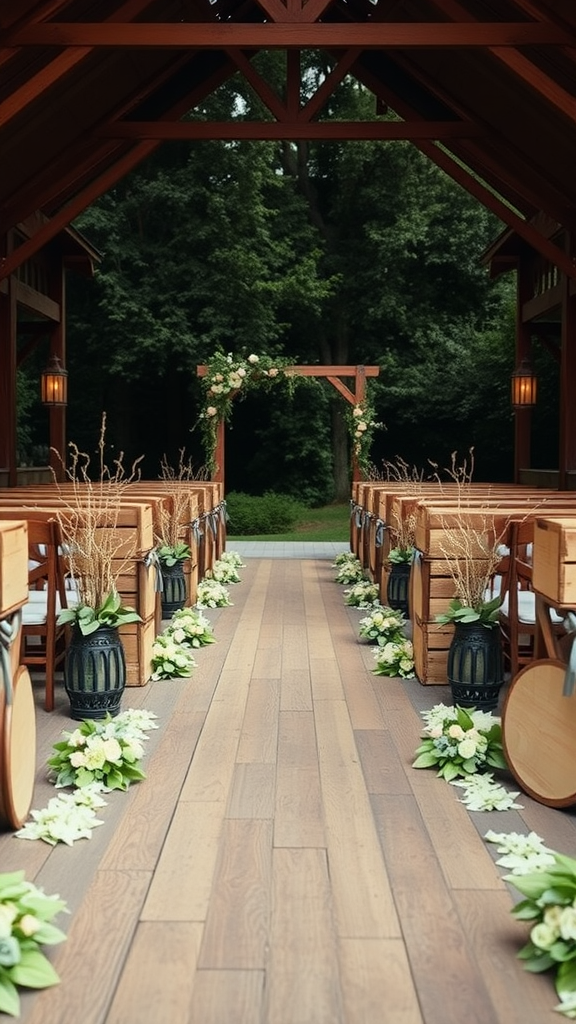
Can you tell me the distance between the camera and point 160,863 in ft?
8.78

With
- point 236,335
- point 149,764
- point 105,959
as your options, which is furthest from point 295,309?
point 105,959

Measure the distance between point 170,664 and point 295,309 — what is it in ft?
52.0

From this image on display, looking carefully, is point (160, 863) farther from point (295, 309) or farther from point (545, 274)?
point (295, 309)

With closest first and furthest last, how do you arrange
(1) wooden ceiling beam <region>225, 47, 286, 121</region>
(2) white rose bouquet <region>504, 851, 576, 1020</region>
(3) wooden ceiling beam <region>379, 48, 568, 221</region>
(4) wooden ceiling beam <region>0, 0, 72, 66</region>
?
(2) white rose bouquet <region>504, 851, 576, 1020</region>
(4) wooden ceiling beam <region>0, 0, 72, 66</region>
(1) wooden ceiling beam <region>225, 47, 286, 121</region>
(3) wooden ceiling beam <region>379, 48, 568, 221</region>

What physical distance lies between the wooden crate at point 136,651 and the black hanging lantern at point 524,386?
25.6 feet

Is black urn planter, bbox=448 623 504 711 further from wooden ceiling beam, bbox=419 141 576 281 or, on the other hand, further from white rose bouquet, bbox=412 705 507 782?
wooden ceiling beam, bbox=419 141 576 281

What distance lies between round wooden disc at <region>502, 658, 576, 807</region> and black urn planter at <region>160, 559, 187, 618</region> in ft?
12.0

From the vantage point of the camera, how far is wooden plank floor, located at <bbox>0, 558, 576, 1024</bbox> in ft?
6.61

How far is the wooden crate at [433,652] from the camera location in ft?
15.4

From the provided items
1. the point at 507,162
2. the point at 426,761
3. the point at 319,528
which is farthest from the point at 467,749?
the point at 319,528

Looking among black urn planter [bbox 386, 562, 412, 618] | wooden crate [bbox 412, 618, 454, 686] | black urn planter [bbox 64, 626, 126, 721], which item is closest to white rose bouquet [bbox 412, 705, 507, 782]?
wooden crate [bbox 412, 618, 454, 686]

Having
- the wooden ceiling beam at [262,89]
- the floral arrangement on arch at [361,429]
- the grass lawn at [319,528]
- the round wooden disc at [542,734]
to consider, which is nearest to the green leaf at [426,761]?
the round wooden disc at [542,734]

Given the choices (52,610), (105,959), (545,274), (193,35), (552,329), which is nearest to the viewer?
(105,959)

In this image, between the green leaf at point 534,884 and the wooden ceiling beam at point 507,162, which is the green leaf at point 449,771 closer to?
the green leaf at point 534,884
